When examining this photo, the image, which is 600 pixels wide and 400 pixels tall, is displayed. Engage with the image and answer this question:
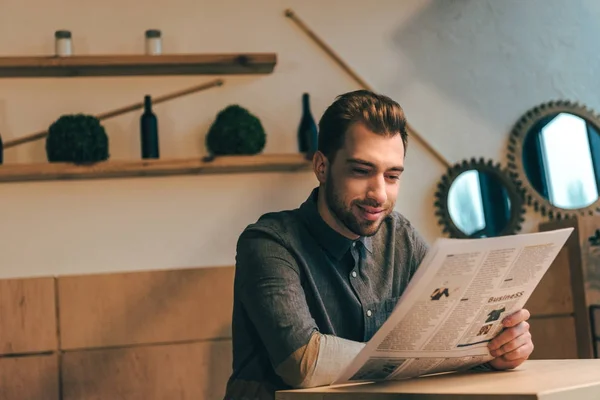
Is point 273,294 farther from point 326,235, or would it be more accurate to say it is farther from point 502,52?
point 502,52

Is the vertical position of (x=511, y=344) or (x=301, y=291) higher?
Answer: (x=301, y=291)

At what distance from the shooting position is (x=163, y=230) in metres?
3.33

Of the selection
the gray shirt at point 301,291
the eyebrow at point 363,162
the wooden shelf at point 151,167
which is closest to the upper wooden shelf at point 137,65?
the wooden shelf at point 151,167

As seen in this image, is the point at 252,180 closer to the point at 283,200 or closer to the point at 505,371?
the point at 283,200

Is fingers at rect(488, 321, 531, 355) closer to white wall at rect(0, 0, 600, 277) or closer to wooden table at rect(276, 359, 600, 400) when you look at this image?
wooden table at rect(276, 359, 600, 400)

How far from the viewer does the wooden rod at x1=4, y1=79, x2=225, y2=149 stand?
325cm

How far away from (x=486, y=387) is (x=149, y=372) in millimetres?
2067

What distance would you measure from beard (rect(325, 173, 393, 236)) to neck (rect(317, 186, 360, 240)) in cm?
3

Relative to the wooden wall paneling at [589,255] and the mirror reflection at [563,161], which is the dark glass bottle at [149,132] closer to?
the mirror reflection at [563,161]

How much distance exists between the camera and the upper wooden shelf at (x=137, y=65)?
10.6ft

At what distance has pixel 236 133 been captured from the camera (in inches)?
129

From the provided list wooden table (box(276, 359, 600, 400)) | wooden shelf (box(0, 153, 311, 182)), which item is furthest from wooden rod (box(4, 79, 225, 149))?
wooden table (box(276, 359, 600, 400))

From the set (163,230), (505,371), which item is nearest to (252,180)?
(163,230)

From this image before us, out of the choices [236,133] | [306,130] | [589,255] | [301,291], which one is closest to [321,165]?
[301,291]
